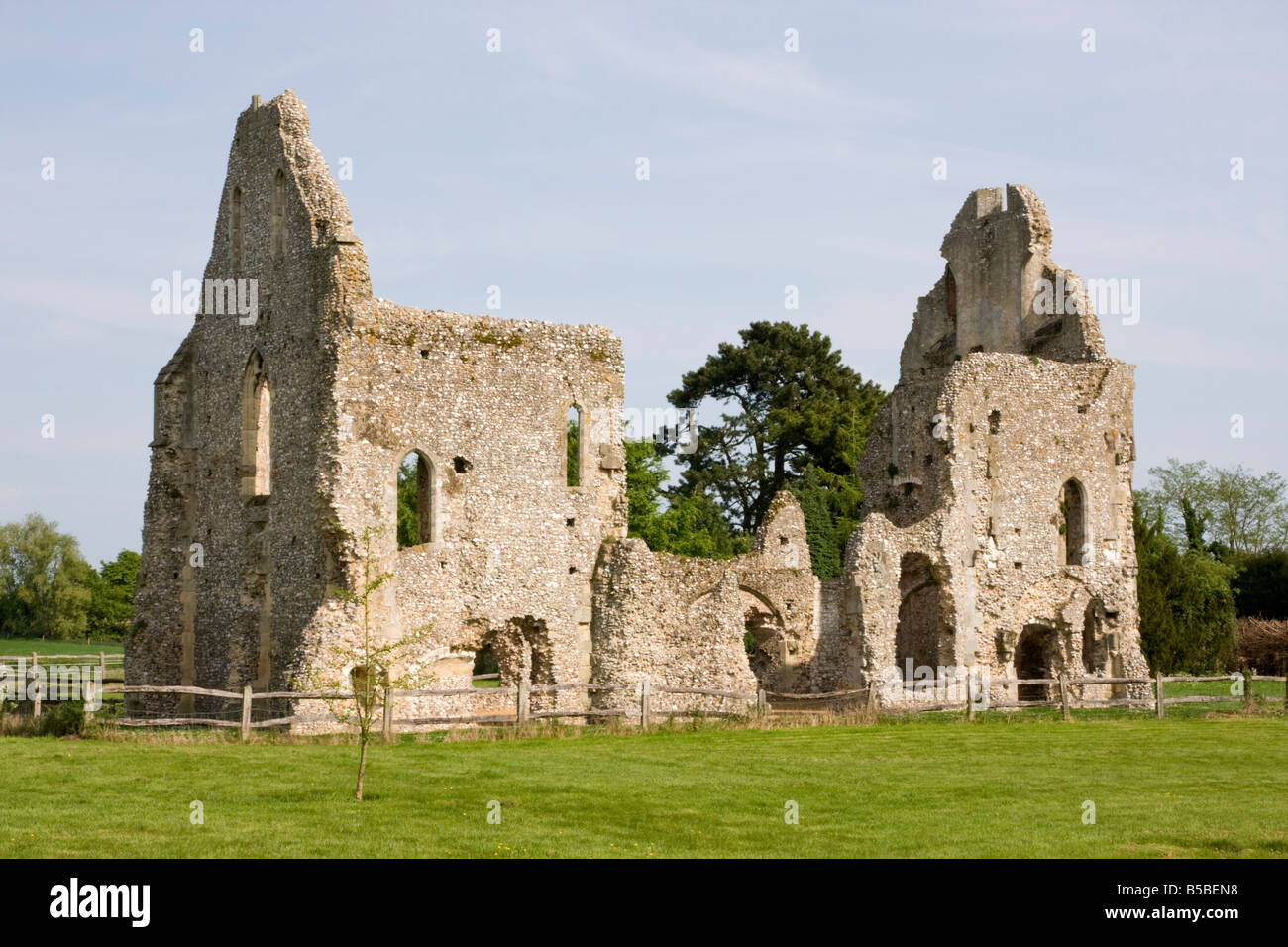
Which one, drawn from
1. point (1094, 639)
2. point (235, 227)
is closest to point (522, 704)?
point (235, 227)

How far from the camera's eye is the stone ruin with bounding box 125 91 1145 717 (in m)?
27.1

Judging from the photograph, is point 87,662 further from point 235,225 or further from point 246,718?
point 246,718

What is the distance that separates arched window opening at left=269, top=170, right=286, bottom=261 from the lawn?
9.38 metres

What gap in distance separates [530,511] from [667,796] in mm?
11050

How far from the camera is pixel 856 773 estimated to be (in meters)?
20.2

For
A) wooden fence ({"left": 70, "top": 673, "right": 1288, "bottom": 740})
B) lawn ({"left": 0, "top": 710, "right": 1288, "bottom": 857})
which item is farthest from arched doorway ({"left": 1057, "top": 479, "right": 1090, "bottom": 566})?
lawn ({"left": 0, "top": 710, "right": 1288, "bottom": 857})

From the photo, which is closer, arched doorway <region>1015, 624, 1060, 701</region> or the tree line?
arched doorway <region>1015, 624, 1060, 701</region>

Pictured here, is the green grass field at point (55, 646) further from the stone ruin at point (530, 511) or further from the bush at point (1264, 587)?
the bush at point (1264, 587)

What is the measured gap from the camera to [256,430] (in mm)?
29719

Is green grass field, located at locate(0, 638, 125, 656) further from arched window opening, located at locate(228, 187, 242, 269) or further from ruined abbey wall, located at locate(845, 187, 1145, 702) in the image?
ruined abbey wall, located at locate(845, 187, 1145, 702)

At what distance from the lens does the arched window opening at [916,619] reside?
3462 centimetres

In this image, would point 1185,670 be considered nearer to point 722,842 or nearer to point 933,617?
point 933,617

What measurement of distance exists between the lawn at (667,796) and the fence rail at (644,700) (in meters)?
0.95

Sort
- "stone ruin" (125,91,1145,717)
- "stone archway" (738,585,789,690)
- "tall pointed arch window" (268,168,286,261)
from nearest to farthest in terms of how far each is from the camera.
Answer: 1. "stone ruin" (125,91,1145,717)
2. "tall pointed arch window" (268,168,286,261)
3. "stone archway" (738,585,789,690)
